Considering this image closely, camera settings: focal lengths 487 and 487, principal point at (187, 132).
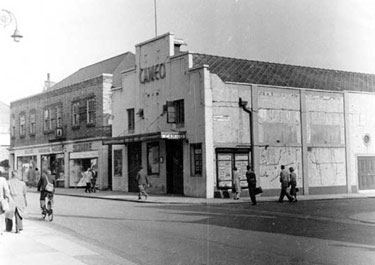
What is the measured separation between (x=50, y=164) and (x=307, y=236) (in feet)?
103

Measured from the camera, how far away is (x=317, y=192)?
28.4m

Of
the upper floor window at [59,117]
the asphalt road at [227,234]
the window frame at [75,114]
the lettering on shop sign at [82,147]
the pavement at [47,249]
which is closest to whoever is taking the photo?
the pavement at [47,249]

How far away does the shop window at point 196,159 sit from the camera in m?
25.5

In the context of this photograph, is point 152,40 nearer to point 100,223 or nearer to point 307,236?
point 100,223

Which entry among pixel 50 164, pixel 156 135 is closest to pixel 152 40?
pixel 156 135

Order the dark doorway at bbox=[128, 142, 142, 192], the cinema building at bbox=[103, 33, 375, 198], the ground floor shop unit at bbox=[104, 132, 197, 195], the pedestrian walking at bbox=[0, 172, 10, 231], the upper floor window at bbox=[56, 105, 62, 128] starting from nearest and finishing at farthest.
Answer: the pedestrian walking at bbox=[0, 172, 10, 231]
the cinema building at bbox=[103, 33, 375, 198]
the ground floor shop unit at bbox=[104, 132, 197, 195]
the dark doorway at bbox=[128, 142, 142, 192]
the upper floor window at bbox=[56, 105, 62, 128]

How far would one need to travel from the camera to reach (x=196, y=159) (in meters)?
25.9

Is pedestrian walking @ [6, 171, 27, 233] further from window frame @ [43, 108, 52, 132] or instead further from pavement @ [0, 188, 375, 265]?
window frame @ [43, 108, 52, 132]

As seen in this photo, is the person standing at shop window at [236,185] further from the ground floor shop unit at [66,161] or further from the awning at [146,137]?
the ground floor shop unit at [66,161]

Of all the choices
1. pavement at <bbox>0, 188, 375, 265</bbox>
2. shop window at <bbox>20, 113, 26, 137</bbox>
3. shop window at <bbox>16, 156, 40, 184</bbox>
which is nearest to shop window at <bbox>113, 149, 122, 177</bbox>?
shop window at <bbox>16, 156, 40, 184</bbox>

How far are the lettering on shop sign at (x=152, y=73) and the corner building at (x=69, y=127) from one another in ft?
16.8

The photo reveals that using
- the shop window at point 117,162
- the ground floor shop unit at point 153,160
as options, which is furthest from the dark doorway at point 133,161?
the shop window at point 117,162

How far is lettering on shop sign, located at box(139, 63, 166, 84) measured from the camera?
28594 millimetres

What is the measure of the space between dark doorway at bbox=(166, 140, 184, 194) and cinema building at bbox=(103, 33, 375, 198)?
6cm
